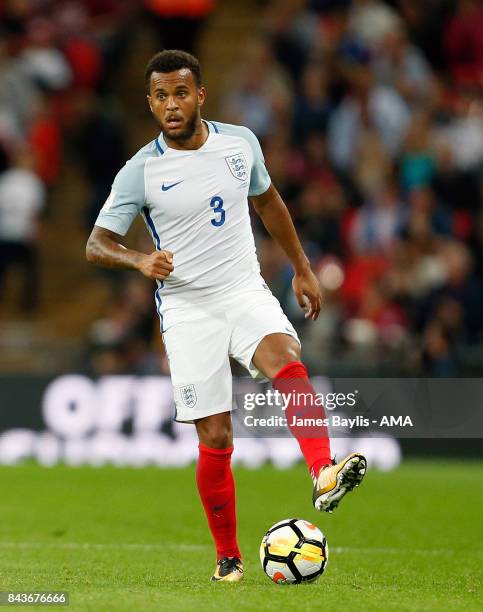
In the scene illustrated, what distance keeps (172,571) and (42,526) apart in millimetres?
2357

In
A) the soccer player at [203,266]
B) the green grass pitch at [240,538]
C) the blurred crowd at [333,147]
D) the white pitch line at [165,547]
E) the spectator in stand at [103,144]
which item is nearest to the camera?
the green grass pitch at [240,538]

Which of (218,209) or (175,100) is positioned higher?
(175,100)

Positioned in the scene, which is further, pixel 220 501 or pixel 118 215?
pixel 220 501

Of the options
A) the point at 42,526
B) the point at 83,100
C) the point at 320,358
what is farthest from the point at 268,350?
the point at 83,100

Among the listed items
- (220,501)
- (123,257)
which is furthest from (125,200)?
(220,501)

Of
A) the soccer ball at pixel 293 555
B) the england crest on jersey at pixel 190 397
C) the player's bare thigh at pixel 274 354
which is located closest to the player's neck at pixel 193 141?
the player's bare thigh at pixel 274 354

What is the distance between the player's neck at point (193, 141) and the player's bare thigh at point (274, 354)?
3.35 ft

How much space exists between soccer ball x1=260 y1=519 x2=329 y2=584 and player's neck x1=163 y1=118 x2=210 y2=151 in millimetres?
1918

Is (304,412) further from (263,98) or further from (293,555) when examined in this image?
(263,98)

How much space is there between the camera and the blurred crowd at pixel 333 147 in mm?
14258

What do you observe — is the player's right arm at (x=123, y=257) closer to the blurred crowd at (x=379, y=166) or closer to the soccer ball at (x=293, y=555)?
the soccer ball at (x=293, y=555)

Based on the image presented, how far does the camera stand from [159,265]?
21.1 ft

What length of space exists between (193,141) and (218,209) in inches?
14.1

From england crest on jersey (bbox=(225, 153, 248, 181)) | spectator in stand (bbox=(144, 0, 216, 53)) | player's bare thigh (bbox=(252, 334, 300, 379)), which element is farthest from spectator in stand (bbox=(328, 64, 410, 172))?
player's bare thigh (bbox=(252, 334, 300, 379))
